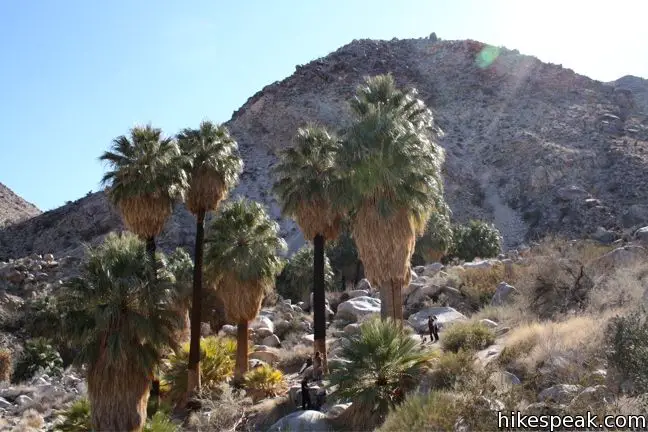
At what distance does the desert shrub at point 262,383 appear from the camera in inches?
848

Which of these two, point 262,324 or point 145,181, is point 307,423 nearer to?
point 145,181

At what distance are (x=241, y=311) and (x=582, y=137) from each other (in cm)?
6272

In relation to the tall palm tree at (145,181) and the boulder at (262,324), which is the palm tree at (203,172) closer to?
the tall palm tree at (145,181)

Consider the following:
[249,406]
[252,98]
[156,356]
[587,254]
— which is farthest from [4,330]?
[252,98]

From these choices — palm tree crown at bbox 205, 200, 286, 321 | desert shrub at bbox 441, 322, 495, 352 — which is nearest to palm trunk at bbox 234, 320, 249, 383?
palm tree crown at bbox 205, 200, 286, 321

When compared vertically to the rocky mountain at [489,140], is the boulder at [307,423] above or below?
below

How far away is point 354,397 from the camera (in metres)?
14.4

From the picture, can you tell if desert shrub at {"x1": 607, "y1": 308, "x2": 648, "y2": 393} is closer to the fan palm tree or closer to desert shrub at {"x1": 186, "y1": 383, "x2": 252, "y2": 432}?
desert shrub at {"x1": 186, "y1": 383, "x2": 252, "y2": 432}

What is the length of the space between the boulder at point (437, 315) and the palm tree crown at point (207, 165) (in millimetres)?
9501

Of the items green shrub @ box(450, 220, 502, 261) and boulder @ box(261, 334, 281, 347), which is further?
green shrub @ box(450, 220, 502, 261)

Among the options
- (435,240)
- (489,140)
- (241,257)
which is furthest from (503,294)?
(489,140)

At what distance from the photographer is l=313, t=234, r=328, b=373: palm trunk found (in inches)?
898

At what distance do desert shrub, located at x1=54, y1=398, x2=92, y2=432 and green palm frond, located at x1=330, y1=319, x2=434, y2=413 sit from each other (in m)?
6.51

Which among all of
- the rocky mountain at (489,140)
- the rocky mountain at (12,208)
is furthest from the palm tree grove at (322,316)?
the rocky mountain at (12,208)
